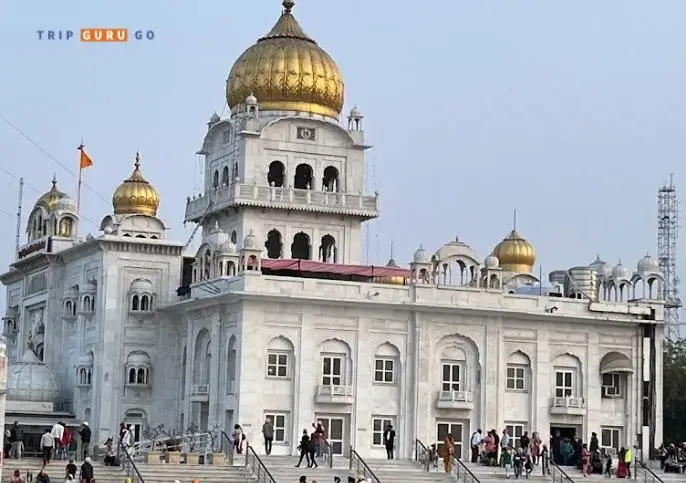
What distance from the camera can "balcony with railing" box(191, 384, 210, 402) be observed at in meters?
63.3

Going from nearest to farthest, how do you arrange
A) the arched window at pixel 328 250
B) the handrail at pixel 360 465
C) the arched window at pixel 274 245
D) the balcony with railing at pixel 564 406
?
the handrail at pixel 360 465 < the balcony with railing at pixel 564 406 < the arched window at pixel 274 245 < the arched window at pixel 328 250

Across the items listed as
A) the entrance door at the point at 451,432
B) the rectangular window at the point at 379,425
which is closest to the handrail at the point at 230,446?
the rectangular window at the point at 379,425

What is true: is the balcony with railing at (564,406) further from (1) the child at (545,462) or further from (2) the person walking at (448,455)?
(2) the person walking at (448,455)

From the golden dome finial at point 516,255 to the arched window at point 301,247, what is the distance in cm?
1219

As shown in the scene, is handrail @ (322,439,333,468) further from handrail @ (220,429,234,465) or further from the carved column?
the carved column

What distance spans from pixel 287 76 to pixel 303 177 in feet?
13.5

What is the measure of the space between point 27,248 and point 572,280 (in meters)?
22.9

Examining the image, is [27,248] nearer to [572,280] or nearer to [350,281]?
[350,281]

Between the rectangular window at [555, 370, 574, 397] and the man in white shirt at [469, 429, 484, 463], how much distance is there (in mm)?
4145

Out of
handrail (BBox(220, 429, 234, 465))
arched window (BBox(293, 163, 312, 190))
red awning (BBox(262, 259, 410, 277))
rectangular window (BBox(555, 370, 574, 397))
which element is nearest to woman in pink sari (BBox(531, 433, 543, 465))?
rectangular window (BBox(555, 370, 574, 397))

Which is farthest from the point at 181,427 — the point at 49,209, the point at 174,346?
the point at 49,209

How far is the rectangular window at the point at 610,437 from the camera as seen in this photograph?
66.8 m

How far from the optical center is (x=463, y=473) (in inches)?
2213

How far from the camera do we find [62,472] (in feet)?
170
